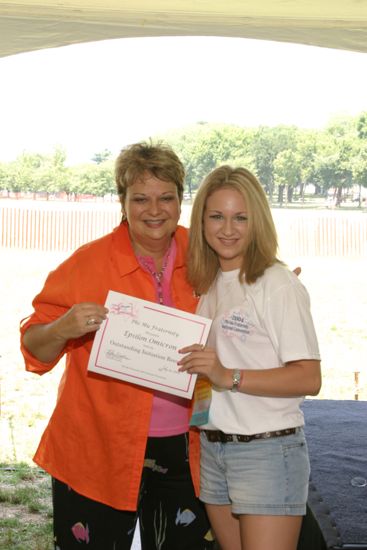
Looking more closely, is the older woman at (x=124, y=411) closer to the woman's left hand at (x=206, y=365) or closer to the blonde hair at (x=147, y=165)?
the blonde hair at (x=147, y=165)

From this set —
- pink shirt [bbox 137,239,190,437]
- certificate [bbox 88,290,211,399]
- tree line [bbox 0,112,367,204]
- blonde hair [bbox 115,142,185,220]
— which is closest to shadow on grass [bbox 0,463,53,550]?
pink shirt [bbox 137,239,190,437]

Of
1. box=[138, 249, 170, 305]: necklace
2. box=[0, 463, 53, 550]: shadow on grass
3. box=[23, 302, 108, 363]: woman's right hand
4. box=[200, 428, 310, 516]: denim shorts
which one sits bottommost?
box=[0, 463, 53, 550]: shadow on grass

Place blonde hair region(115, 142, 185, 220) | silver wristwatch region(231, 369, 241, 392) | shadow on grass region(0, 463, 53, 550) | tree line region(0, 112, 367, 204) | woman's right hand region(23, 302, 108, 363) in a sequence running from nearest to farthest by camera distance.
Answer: silver wristwatch region(231, 369, 241, 392) < woman's right hand region(23, 302, 108, 363) < blonde hair region(115, 142, 185, 220) < shadow on grass region(0, 463, 53, 550) < tree line region(0, 112, 367, 204)

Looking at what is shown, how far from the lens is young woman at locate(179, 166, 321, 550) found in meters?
2.04

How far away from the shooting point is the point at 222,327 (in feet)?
7.02

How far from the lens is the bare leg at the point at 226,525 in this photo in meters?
2.21

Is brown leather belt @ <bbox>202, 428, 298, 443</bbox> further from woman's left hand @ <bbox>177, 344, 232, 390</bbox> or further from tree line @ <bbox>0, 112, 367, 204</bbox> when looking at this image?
tree line @ <bbox>0, 112, 367, 204</bbox>

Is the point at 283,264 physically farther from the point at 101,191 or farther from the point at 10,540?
the point at 101,191

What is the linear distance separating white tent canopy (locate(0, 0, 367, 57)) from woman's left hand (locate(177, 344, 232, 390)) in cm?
159

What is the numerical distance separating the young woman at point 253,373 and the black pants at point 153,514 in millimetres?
170

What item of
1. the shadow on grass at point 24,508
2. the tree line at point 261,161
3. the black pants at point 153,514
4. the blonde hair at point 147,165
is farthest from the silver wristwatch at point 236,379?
the tree line at point 261,161

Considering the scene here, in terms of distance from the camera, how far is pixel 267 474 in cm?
207

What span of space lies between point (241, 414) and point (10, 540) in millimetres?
2525

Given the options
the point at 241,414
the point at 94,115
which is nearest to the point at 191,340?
the point at 241,414
